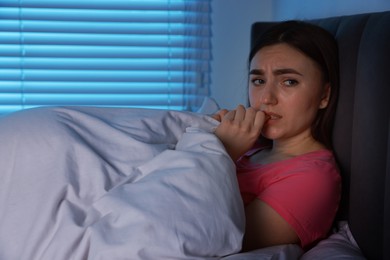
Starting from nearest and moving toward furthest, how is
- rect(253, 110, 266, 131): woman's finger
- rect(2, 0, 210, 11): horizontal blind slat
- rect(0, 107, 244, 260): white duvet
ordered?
rect(0, 107, 244, 260): white duvet
rect(253, 110, 266, 131): woman's finger
rect(2, 0, 210, 11): horizontal blind slat

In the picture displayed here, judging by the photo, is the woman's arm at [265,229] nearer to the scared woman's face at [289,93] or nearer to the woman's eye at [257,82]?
the scared woman's face at [289,93]

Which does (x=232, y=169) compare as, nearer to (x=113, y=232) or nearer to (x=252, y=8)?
(x=113, y=232)

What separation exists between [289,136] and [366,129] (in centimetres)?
30

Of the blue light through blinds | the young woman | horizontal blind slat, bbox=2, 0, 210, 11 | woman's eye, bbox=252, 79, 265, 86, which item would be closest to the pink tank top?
the young woman

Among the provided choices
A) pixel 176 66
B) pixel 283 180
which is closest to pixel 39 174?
pixel 283 180

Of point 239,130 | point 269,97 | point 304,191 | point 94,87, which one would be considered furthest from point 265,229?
point 94,87

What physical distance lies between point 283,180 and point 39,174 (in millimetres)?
541

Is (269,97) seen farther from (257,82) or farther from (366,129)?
(366,129)

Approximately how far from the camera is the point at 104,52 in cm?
245

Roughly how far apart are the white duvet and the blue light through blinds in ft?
4.59

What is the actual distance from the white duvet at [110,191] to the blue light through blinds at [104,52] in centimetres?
140

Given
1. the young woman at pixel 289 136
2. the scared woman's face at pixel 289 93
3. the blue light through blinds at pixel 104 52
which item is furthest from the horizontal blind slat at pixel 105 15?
the scared woman's face at pixel 289 93

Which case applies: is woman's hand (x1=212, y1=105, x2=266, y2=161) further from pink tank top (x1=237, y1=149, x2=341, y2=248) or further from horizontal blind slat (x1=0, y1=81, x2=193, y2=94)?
horizontal blind slat (x1=0, y1=81, x2=193, y2=94)

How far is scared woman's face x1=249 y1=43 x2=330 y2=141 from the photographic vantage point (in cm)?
118
